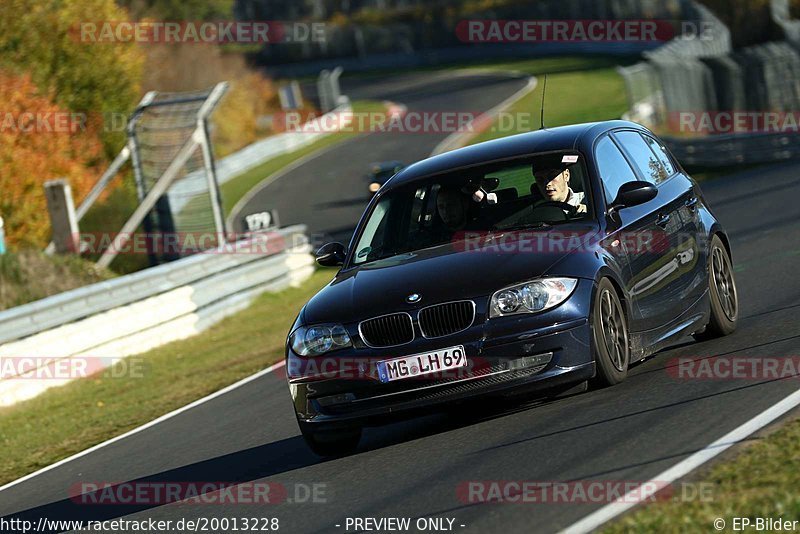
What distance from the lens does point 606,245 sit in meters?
8.75

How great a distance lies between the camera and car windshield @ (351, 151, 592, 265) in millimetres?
9102

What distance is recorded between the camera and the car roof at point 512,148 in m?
9.41

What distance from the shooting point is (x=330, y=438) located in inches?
337

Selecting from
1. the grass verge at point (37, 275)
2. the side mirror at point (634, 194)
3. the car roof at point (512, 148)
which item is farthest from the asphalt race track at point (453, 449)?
the grass verge at point (37, 275)

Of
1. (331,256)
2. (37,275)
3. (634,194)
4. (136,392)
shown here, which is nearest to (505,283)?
(634,194)

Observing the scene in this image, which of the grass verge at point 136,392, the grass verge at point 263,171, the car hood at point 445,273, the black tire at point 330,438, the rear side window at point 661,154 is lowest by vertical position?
the grass verge at point 263,171

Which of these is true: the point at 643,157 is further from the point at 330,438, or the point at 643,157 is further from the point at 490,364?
the point at 330,438

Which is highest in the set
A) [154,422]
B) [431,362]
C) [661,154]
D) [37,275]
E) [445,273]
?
[661,154]

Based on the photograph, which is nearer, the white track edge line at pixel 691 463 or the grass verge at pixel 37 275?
the white track edge line at pixel 691 463

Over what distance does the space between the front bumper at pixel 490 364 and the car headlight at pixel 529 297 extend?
0.15 ft

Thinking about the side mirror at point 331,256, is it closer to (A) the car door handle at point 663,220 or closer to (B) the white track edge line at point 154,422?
(A) the car door handle at point 663,220

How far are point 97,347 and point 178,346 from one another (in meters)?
1.37

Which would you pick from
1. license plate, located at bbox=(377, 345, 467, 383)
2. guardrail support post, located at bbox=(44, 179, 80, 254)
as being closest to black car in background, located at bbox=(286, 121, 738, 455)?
license plate, located at bbox=(377, 345, 467, 383)

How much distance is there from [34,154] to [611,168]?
24129 mm
